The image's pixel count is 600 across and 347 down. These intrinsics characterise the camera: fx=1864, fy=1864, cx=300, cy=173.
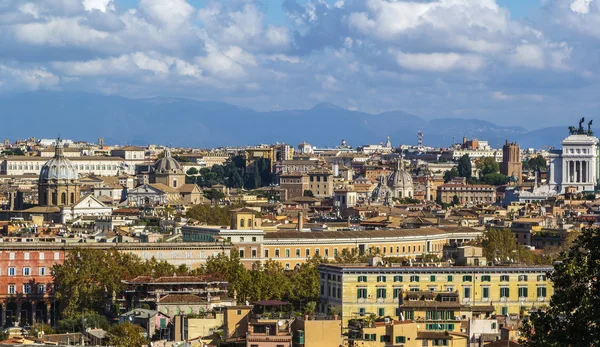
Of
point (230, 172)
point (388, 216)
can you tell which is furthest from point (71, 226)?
point (230, 172)

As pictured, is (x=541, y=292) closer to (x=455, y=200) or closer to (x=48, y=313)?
(x=48, y=313)

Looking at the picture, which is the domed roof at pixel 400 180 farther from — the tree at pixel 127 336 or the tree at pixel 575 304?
the tree at pixel 575 304

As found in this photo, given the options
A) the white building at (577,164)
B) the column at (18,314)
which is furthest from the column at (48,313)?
the white building at (577,164)

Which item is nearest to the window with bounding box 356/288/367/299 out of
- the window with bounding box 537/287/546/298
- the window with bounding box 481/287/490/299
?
the window with bounding box 481/287/490/299

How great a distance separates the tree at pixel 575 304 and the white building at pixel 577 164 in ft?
403

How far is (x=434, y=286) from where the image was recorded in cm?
5531

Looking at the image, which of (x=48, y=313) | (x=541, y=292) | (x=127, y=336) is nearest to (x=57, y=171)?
(x=48, y=313)

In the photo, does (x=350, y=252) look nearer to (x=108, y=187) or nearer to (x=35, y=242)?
(x=35, y=242)

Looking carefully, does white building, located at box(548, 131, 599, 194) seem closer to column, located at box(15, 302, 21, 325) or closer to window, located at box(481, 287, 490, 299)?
column, located at box(15, 302, 21, 325)

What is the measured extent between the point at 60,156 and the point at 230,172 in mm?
73048

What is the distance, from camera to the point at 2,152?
196625 mm

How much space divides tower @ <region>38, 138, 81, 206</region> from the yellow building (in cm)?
5122

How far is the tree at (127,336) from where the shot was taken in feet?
141

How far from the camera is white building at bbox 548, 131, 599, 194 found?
497ft
